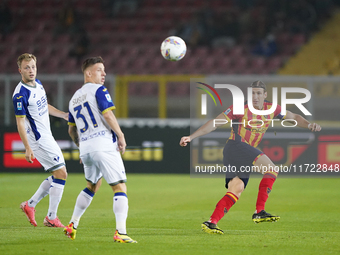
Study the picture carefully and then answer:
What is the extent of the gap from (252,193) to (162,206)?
8.04 feet

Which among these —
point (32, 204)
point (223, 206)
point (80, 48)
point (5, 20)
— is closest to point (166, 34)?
point (80, 48)

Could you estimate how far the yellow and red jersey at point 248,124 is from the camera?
682cm

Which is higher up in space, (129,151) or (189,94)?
(189,94)

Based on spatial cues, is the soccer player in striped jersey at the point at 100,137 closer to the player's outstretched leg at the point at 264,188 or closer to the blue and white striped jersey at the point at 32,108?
the blue and white striped jersey at the point at 32,108

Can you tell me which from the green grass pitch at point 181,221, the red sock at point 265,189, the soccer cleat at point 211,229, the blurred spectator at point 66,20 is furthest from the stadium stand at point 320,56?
the soccer cleat at point 211,229

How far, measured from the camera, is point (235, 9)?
2094 cm

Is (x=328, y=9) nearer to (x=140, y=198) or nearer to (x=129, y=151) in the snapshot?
(x=129, y=151)

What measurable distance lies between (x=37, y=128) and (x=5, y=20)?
614 inches

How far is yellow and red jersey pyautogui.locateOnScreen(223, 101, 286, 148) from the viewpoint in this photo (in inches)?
269

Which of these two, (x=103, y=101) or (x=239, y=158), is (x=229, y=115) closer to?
(x=239, y=158)

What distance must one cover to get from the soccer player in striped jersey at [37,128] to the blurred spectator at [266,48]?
13055 mm

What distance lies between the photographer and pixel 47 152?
6.96 m

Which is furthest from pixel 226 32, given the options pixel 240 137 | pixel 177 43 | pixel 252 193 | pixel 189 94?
pixel 240 137

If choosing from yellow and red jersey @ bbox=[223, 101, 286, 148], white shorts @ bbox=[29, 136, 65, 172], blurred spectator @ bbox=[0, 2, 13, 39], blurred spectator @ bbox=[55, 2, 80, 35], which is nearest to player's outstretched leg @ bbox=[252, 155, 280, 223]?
yellow and red jersey @ bbox=[223, 101, 286, 148]
